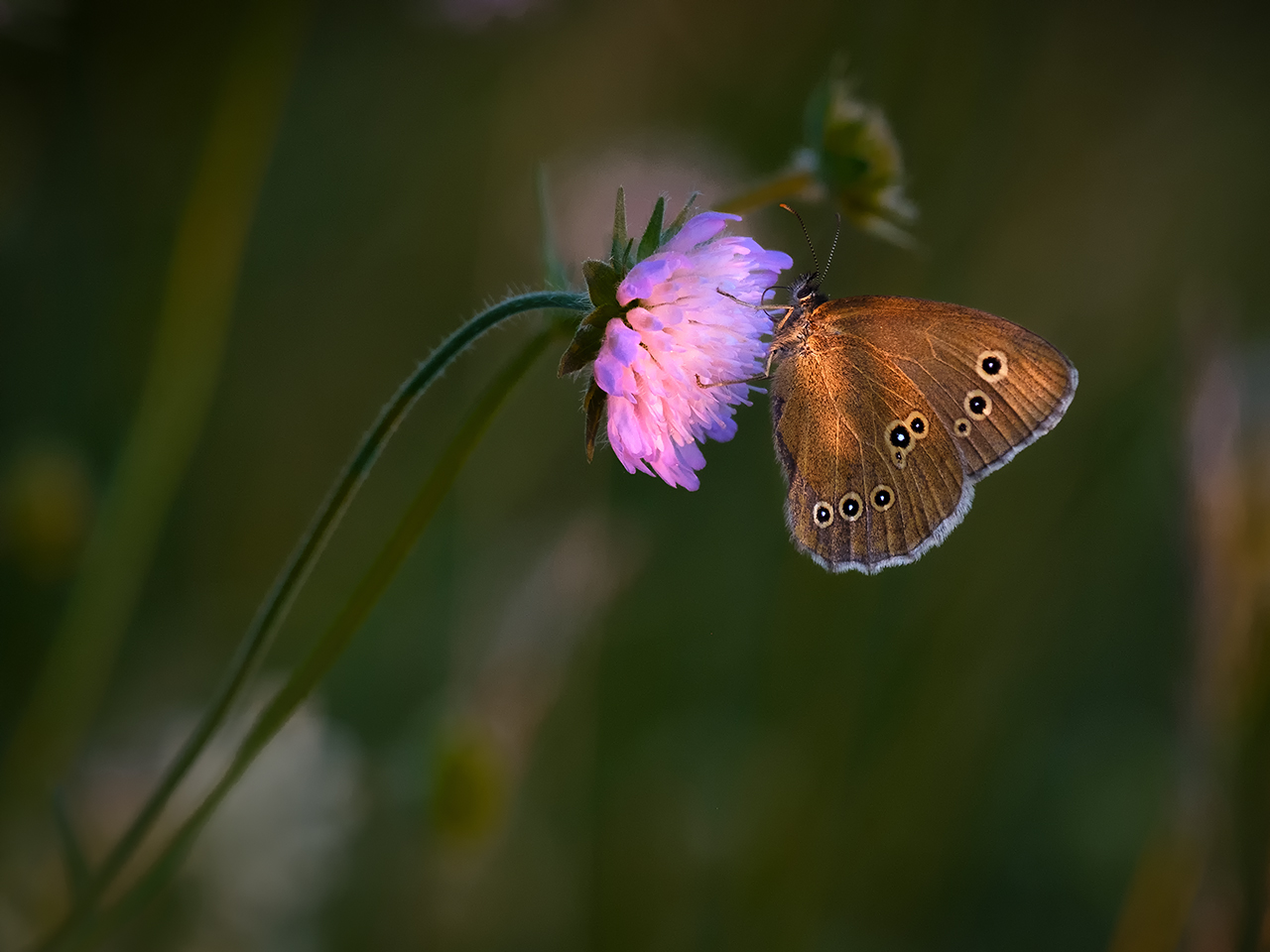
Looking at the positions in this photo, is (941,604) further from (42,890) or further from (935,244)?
(42,890)

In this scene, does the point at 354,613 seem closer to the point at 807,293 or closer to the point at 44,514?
the point at 807,293

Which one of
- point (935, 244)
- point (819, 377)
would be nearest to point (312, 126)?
point (935, 244)

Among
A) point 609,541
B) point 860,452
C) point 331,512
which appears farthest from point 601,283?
point 609,541

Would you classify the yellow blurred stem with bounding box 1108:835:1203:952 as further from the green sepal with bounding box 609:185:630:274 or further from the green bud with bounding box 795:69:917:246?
the green sepal with bounding box 609:185:630:274

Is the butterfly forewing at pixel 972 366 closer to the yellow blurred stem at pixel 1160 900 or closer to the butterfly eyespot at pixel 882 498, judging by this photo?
the butterfly eyespot at pixel 882 498

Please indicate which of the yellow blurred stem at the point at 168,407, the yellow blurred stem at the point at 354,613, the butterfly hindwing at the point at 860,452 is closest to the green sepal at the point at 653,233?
the yellow blurred stem at the point at 354,613
